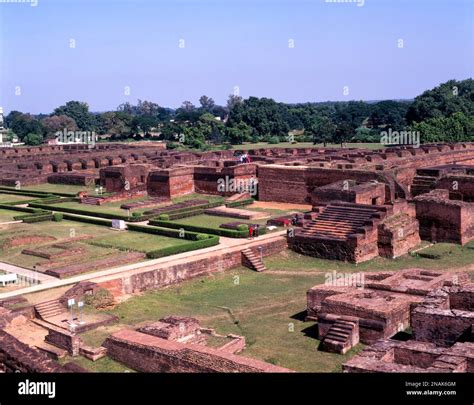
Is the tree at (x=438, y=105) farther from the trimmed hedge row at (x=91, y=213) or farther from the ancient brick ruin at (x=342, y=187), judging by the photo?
the trimmed hedge row at (x=91, y=213)

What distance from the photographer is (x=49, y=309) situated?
1443 centimetres

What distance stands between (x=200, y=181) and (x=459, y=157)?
1461cm

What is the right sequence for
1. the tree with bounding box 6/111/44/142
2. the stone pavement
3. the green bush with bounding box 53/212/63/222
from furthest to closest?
1. the tree with bounding box 6/111/44/142
2. the green bush with bounding box 53/212/63/222
3. the stone pavement

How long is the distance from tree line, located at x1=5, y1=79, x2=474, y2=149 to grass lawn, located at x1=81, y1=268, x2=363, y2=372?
117 feet

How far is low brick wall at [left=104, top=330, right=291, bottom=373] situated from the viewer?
9.80 metres

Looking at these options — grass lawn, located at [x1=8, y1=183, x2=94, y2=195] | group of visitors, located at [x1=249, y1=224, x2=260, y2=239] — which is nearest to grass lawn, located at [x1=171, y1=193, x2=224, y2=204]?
grass lawn, located at [x1=8, y1=183, x2=94, y2=195]

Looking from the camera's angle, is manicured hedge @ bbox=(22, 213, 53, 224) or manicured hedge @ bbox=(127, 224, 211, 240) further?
manicured hedge @ bbox=(22, 213, 53, 224)

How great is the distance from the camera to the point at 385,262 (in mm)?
18781

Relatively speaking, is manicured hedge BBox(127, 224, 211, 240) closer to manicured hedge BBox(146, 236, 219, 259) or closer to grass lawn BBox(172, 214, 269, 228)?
manicured hedge BBox(146, 236, 219, 259)

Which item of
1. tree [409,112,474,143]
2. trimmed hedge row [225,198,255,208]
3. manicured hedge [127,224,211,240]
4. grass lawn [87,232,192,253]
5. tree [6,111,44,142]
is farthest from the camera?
tree [6,111,44,142]

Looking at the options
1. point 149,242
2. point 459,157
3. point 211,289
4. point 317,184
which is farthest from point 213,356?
point 459,157

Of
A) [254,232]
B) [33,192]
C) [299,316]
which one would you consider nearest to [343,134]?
[33,192]
